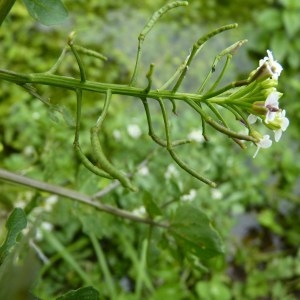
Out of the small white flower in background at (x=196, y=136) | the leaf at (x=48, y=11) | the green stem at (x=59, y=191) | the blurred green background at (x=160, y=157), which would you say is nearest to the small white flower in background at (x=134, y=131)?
the blurred green background at (x=160, y=157)

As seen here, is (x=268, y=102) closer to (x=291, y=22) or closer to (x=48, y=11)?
(x=48, y=11)

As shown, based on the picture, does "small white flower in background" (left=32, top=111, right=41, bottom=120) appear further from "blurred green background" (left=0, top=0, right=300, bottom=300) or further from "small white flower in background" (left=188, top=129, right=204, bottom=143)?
"small white flower in background" (left=188, top=129, right=204, bottom=143)

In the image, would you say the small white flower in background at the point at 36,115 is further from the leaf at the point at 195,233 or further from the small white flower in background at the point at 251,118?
the small white flower in background at the point at 251,118

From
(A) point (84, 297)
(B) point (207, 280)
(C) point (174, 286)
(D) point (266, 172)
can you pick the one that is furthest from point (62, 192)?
(D) point (266, 172)

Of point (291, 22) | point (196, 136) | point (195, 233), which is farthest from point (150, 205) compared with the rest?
point (291, 22)

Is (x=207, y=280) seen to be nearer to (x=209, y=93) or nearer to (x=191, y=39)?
(x=191, y=39)
